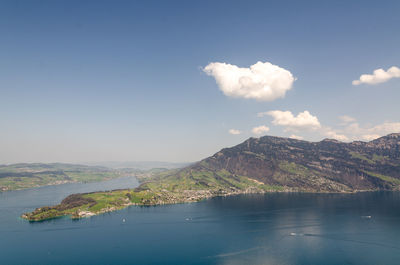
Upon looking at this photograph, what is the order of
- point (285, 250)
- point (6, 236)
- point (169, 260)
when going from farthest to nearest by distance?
point (6, 236)
point (285, 250)
point (169, 260)

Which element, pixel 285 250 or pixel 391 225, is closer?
pixel 285 250

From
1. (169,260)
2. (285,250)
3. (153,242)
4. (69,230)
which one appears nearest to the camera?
(169,260)

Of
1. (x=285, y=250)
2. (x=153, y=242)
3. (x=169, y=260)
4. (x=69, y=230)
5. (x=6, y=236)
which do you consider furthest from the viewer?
(x=69, y=230)

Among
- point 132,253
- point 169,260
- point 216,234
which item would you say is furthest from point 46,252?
point 216,234

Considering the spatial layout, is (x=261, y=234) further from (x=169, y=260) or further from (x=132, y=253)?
(x=132, y=253)

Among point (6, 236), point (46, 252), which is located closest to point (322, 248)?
point (46, 252)

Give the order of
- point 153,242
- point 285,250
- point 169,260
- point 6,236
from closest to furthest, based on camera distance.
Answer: point 169,260
point 285,250
point 153,242
point 6,236

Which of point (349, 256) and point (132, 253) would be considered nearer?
point (349, 256)

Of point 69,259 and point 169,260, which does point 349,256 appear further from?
point 69,259
